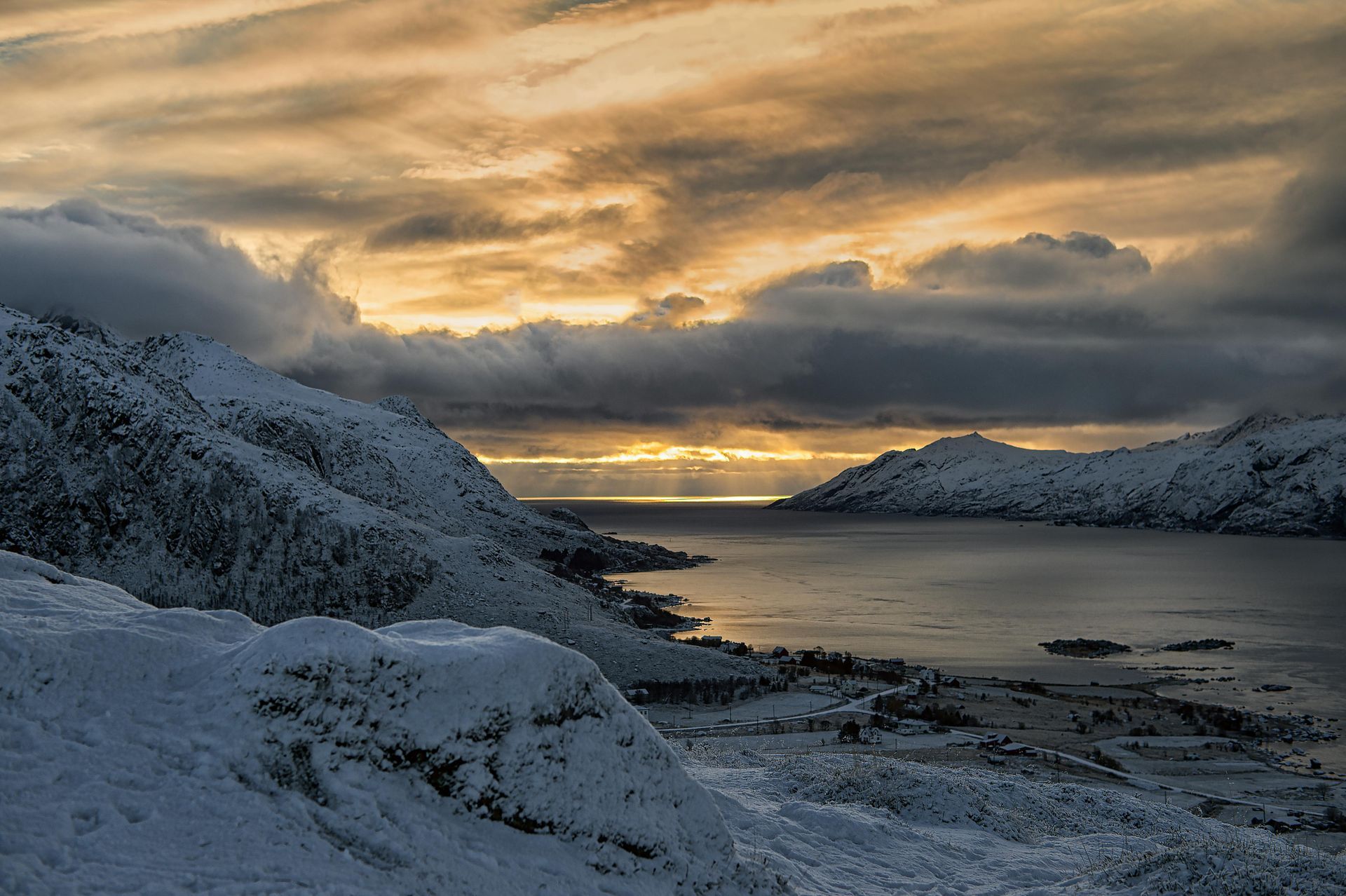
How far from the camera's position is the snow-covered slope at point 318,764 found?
15711 millimetres

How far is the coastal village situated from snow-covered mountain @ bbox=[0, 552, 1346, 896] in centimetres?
2806

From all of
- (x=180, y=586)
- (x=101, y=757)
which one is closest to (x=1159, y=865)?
(x=101, y=757)

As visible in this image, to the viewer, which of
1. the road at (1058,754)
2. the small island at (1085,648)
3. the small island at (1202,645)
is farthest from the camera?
the small island at (1202,645)

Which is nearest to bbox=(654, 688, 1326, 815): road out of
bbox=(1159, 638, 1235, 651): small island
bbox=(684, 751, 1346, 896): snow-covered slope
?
bbox=(684, 751, 1346, 896): snow-covered slope

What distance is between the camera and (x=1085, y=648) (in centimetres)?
11406

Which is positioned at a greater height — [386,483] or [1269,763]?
[386,483]

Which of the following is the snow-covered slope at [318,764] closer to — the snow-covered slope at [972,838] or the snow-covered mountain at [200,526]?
the snow-covered slope at [972,838]

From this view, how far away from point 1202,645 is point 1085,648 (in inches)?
654

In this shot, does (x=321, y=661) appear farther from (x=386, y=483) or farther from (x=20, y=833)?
(x=386, y=483)

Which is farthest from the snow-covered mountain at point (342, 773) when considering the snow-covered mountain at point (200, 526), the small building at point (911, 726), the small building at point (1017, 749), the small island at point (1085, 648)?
the small island at point (1085, 648)

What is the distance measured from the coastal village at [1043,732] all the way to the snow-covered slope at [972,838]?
11.1 metres

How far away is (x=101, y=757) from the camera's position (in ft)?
55.0

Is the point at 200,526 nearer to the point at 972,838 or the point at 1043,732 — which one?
the point at 1043,732

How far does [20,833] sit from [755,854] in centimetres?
1813
